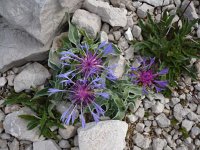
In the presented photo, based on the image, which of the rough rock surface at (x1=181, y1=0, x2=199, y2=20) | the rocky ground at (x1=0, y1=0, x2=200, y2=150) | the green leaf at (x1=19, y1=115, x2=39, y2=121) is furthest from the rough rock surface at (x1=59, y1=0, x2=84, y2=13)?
the rough rock surface at (x1=181, y1=0, x2=199, y2=20)

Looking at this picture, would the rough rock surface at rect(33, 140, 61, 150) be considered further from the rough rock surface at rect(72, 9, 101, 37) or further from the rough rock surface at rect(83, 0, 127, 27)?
the rough rock surface at rect(83, 0, 127, 27)

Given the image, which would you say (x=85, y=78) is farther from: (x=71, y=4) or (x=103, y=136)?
(x=71, y=4)

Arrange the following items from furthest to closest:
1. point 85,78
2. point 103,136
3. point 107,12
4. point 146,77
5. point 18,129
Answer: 1. point 107,12
2. point 146,77
3. point 18,129
4. point 103,136
5. point 85,78

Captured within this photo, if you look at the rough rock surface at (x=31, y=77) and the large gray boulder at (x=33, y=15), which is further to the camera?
the rough rock surface at (x=31, y=77)

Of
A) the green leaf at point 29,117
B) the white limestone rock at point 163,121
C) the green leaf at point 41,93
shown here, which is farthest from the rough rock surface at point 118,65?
the green leaf at point 29,117

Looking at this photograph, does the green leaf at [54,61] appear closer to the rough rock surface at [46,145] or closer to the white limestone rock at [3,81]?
the white limestone rock at [3,81]

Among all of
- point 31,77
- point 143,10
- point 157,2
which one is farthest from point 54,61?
point 157,2

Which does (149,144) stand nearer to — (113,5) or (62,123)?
(62,123)
